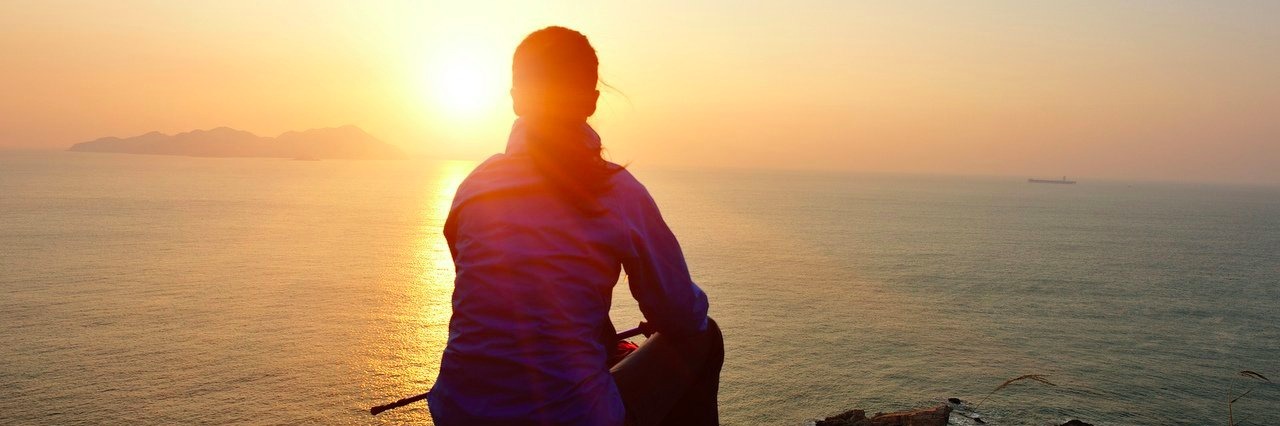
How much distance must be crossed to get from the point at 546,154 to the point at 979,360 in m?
18.4

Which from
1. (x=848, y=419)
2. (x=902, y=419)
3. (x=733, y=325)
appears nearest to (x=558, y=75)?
(x=902, y=419)

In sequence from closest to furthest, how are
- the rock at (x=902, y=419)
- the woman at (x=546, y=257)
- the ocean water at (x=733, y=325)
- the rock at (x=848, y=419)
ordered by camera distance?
the woman at (x=546, y=257), the rock at (x=902, y=419), the rock at (x=848, y=419), the ocean water at (x=733, y=325)

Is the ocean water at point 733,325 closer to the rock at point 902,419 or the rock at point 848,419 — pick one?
the rock at point 848,419

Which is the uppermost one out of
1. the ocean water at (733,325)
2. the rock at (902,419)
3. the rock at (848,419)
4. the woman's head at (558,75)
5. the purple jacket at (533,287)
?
the woman's head at (558,75)

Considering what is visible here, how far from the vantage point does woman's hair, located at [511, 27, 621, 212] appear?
2.38 meters

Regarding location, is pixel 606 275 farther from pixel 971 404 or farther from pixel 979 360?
pixel 979 360

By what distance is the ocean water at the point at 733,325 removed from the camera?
14.2 metres

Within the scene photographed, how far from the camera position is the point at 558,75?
96.1 inches

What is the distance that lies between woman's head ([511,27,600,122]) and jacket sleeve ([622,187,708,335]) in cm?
35

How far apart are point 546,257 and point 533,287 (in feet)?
0.32

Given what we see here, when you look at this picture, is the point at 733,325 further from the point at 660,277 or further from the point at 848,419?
the point at 660,277

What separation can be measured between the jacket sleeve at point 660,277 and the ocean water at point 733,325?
Result: 10.4 m

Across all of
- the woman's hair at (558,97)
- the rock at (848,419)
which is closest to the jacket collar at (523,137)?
the woman's hair at (558,97)

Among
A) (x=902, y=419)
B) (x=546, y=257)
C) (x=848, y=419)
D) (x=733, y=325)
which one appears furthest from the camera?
(x=733, y=325)
